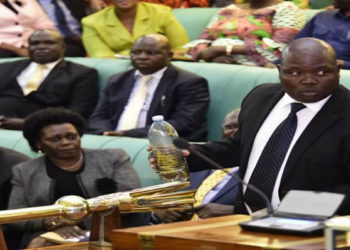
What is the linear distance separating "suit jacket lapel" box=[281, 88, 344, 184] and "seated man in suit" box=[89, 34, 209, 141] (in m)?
2.85

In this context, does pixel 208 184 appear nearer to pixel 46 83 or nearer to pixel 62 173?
pixel 62 173

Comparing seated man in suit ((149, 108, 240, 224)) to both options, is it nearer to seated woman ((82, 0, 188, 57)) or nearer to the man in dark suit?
the man in dark suit

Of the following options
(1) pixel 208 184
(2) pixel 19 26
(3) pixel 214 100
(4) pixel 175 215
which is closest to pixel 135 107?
(3) pixel 214 100

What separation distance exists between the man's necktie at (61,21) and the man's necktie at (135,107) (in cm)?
170

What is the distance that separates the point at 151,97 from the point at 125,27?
4.06 feet

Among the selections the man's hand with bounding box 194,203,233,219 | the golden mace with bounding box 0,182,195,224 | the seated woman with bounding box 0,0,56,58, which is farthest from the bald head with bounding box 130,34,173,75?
the golden mace with bounding box 0,182,195,224

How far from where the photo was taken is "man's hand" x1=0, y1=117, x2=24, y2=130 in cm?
744

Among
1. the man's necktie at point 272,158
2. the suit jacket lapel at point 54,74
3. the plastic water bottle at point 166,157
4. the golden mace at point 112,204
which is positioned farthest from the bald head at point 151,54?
the golden mace at point 112,204

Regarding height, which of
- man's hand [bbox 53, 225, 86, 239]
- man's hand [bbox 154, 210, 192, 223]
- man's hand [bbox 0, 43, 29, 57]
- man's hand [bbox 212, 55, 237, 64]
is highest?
man's hand [bbox 212, 55, 237, 64]

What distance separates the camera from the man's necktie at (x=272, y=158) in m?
3.89

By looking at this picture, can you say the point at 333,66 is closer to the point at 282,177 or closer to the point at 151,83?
the point at 282,177

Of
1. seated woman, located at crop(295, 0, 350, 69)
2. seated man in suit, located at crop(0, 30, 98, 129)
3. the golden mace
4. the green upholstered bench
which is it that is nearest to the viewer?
the golden mace

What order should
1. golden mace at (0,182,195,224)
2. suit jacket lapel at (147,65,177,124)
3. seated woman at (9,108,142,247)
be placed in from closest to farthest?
golden mace at (0,182,195,224) → seated woman at (9,108,142,247) → suit jacket lapel at (147,65,177,124)

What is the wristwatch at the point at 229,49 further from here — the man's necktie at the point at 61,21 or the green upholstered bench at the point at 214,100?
→ the man's necktie at the point at 61,21
